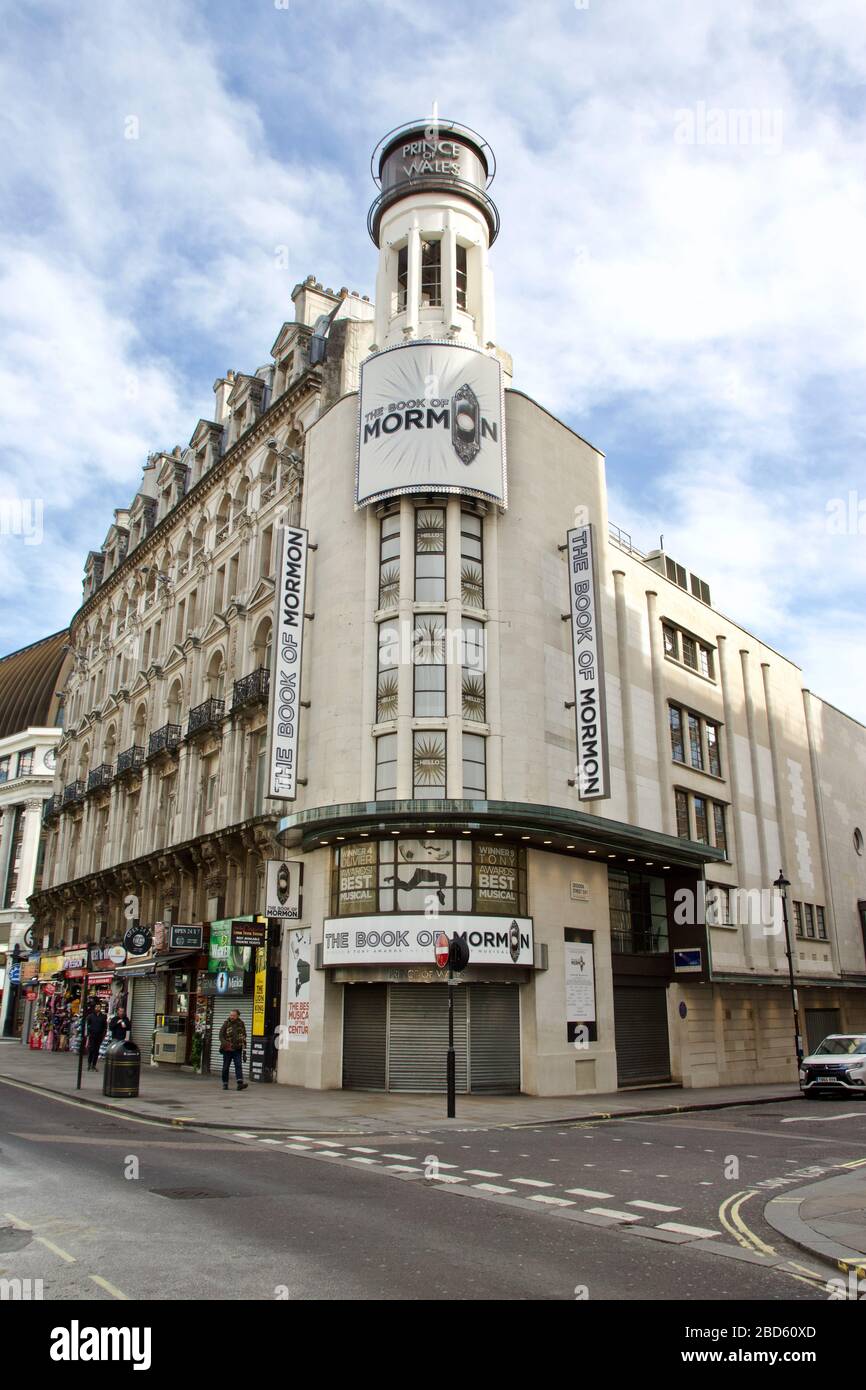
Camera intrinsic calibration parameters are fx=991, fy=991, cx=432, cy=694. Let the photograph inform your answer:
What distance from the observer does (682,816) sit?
3612 centimetres

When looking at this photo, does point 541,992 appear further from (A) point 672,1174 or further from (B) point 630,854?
(A) point 672,1174

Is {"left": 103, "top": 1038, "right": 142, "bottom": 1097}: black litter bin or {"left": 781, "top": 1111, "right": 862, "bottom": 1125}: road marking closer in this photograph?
{"left": 781, "top": 1111, "right": 862, "bottom": 1125}: road marking

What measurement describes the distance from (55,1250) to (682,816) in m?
30.5

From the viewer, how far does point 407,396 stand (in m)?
30.2

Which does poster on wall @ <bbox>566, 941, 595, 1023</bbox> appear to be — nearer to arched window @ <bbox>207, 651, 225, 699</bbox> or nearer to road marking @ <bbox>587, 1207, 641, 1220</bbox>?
road marking @ <bbox>587, 1207, 641, 1220</bbox>

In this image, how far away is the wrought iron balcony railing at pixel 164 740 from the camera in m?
Answer: 41.3

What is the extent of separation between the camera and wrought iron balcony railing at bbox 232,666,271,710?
33.7 m

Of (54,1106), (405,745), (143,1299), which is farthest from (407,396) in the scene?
(143,1299)

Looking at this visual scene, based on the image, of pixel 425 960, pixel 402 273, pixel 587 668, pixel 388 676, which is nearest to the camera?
pixel 425 960

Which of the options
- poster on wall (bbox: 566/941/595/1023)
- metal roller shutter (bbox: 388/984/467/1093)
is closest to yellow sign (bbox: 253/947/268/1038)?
metal roller shutter (bbox: 388/984/467/1093)

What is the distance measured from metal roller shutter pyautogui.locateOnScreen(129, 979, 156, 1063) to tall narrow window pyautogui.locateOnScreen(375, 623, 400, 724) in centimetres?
1833

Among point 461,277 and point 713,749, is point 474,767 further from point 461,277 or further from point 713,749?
point 461,277

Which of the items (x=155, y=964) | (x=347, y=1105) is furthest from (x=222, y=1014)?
(x=347, y=1105)
